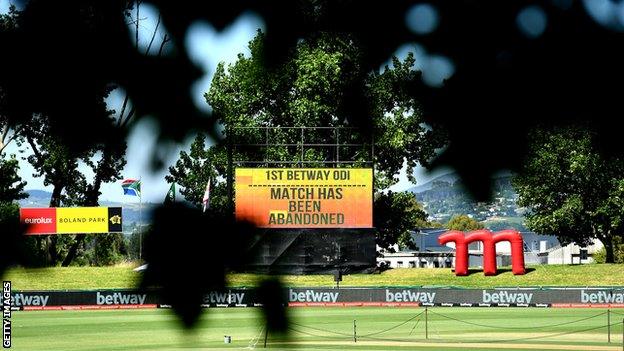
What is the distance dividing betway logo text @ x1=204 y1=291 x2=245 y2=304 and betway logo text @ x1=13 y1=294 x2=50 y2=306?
3517 cm

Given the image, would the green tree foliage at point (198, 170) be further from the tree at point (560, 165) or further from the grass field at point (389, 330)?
the grass field at point (389, 330)

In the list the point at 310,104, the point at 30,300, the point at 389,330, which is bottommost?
the point at 389,330

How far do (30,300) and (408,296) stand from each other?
12970mm

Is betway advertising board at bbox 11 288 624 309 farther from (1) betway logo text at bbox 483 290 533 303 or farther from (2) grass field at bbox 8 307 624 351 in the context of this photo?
(2) grass field at bbox 8 307 624 351

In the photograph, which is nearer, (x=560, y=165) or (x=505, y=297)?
(x=560, y=165)

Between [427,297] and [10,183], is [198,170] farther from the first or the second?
[427,297]

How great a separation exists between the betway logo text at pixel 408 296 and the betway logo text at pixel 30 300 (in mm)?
11628

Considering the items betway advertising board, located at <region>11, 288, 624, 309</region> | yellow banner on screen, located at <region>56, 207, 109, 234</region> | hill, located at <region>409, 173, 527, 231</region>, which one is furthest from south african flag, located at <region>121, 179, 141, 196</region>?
betway advertising board, located at <region>11, 288, 624, 309</region>

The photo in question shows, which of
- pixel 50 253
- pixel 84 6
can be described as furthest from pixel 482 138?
pixel 50 253

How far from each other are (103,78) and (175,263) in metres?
0.38

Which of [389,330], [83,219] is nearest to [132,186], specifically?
[83,219]

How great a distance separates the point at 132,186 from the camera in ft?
5.87

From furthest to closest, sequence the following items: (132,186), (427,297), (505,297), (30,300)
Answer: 1. (30,300)
2. (427,297)
3. (505,297)
4. (132,186)

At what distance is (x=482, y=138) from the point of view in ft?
6.02
